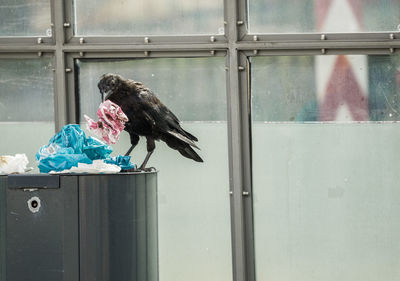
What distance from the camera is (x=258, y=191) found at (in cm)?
653

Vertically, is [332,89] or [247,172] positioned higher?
[332,89]

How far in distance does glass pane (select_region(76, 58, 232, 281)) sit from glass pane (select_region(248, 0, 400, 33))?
1.59 feet

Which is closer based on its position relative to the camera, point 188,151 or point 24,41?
point 188,151

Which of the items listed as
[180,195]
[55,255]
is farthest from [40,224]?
[180,195]

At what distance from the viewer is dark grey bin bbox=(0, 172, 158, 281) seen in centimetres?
368

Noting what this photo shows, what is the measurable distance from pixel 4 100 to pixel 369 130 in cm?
289

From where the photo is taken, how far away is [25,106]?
663cm

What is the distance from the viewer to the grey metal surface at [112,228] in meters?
3.70

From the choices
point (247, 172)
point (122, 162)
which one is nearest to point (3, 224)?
point (122, 162)

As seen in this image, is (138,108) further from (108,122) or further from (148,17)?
(148,17)

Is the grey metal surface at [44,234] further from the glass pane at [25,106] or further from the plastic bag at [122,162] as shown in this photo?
the glass pane at [25,106]

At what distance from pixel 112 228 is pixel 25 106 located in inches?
124

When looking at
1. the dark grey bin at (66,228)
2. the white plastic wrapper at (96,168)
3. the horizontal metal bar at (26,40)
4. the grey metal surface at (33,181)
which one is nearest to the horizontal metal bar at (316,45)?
the horizontal metal bar at (26,40)

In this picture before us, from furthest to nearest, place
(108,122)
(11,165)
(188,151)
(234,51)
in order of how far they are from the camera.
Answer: (234,51) < (188,151) < (108,122) < (11,165)
